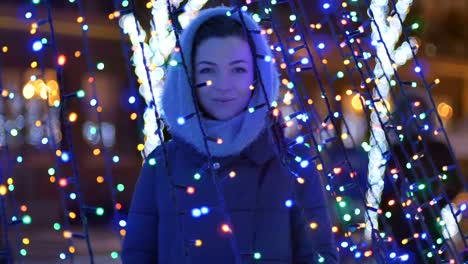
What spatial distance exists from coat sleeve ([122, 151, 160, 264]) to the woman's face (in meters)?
0.21

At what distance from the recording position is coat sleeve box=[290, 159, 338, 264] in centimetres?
212

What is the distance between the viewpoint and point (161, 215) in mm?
2201

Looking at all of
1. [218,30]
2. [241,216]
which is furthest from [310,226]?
[218,30]

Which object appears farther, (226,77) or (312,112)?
(312,112)

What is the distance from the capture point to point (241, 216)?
6.97ft

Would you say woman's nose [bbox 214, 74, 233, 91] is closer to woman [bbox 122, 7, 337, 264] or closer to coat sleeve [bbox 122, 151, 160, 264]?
woman [bbox 122, 7, 337, 264]

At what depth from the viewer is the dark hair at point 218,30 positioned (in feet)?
7.22

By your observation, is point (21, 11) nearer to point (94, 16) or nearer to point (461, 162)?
point (94, 16)

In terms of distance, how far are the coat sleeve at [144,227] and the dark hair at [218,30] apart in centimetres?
30

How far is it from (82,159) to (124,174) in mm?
981

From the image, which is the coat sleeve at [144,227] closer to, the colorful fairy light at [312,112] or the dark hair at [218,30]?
the colorful fairy light at [312,112]

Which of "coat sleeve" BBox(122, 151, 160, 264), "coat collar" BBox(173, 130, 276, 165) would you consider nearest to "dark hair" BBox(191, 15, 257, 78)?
"coat collar" BBox(173, 130, 276, 165)

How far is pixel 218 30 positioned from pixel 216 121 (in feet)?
0.75

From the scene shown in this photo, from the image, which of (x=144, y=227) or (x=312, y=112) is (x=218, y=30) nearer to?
(x=144, y=227)
